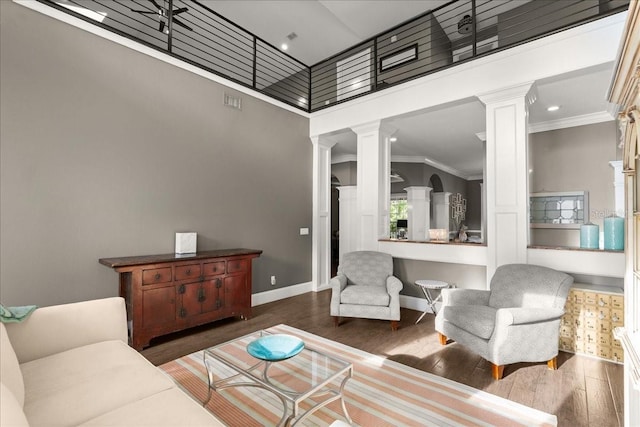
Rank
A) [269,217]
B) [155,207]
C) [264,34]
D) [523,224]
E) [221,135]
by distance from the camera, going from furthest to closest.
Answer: [264,34]
[269,217]
[221,135]
[155,207]
[523,224]

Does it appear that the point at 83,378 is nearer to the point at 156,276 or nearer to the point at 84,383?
the point at 84,383

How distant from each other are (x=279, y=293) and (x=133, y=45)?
151 inches

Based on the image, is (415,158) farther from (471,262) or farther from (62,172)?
(62,172)

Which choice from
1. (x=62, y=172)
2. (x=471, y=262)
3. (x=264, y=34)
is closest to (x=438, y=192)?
(x=471, y=262)

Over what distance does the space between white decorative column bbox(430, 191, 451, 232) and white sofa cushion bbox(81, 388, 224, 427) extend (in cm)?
878

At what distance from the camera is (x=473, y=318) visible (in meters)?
2.67

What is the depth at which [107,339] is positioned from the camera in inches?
81.9

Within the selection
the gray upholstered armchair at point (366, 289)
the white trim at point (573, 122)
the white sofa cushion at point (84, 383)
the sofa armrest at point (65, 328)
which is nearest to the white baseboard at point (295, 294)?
the gray upholstered armchair at point (366, 289)

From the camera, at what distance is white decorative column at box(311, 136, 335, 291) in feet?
18.2

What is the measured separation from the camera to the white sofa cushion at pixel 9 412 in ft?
2.71

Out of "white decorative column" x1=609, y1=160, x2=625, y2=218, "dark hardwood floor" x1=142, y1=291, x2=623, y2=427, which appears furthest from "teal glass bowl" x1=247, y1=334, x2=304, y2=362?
"white decorative column" x1=609, y1=160, x2=625, y2=218

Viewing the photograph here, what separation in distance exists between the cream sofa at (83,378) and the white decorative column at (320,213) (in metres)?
3.62

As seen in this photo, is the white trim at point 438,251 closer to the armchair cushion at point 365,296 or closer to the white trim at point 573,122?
the armchair cushion at point 365,296

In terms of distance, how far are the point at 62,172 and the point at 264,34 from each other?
182 inches
